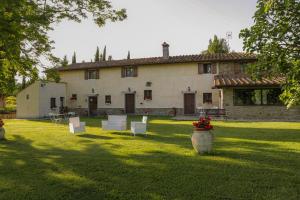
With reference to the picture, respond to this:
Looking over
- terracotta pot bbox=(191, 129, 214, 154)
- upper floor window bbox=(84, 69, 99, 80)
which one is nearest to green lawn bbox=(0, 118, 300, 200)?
terracotta pot bbox=(191, 129, 214, 154)

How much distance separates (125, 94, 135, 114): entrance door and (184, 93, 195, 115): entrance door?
5662 mm

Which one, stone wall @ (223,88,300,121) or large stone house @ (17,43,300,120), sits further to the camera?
large stone house @ (17,43,300,120)

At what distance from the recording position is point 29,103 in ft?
90.3

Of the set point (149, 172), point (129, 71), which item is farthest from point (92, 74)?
point (149, 172)

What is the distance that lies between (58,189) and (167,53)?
83.3ft

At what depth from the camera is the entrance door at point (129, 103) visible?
29234 millimetres

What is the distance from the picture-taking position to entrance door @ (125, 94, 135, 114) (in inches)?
1151

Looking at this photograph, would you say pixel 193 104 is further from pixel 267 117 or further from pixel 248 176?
pixel 248 176

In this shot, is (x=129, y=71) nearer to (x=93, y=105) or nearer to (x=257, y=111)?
(x=93, y=105)

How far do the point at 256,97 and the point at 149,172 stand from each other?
1916 centimetres

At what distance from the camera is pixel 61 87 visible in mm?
30766

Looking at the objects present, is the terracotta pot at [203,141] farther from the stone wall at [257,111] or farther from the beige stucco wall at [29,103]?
→ the beige stucco wall at [29,103]

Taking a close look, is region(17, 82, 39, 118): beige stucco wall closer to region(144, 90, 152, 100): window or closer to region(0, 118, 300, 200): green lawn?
region(144, 90, 152, 100): window

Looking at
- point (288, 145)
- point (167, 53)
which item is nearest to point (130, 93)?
point (167, 53)
